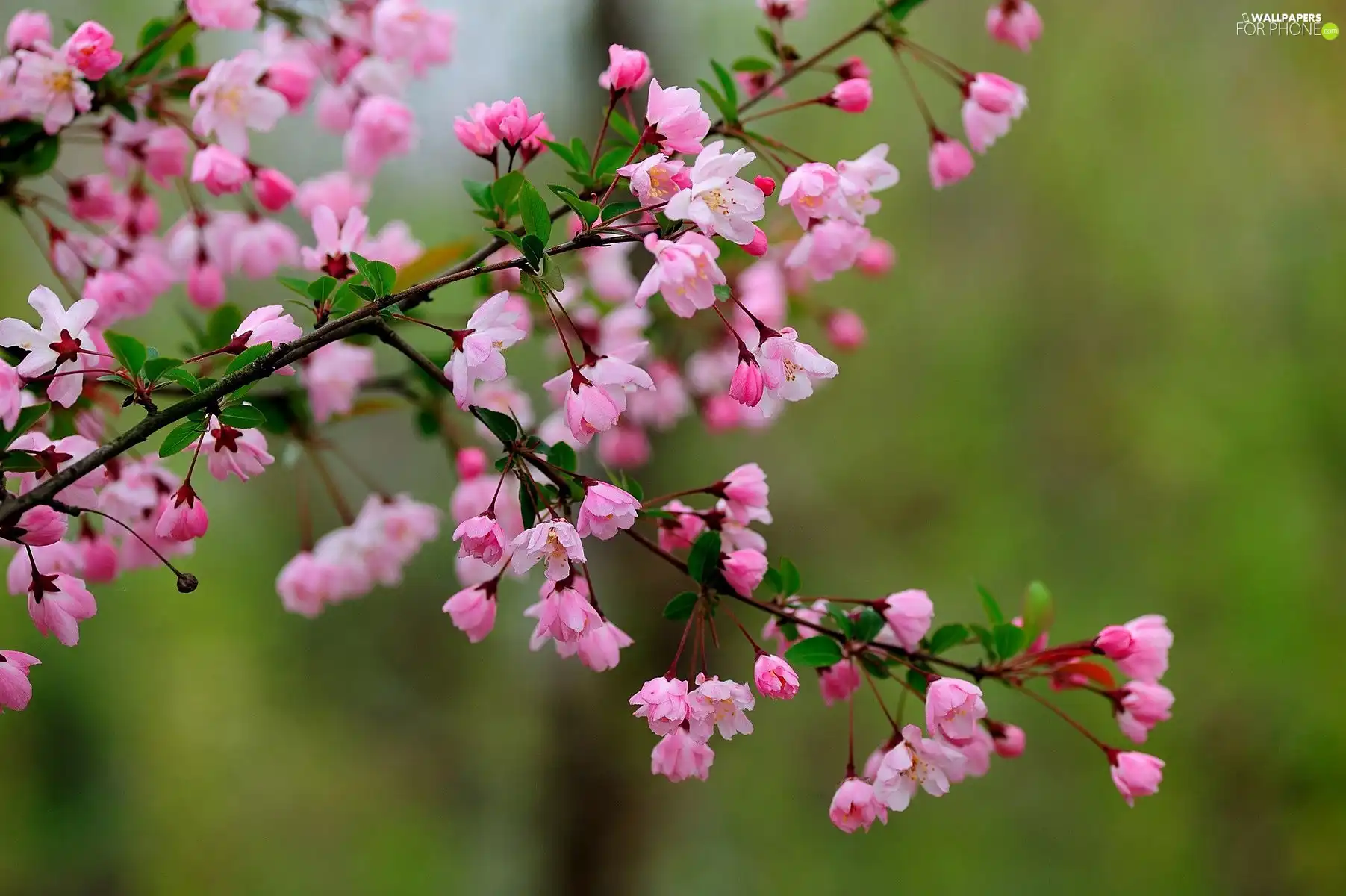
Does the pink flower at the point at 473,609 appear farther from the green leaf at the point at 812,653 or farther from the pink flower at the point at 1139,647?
the pink flower at the point at 1139,647

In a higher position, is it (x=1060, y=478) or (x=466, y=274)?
(x=466, y=274)

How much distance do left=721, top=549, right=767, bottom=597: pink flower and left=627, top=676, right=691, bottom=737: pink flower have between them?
0.26ft

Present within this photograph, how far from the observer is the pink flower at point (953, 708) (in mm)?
582

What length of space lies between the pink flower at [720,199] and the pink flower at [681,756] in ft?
1.01

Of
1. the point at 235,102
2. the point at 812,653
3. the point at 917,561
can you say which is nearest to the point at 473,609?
the point at 812,653

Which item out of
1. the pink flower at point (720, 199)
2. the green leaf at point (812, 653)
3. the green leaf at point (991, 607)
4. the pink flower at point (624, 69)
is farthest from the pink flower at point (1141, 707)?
the pink flower at point (624, 69)

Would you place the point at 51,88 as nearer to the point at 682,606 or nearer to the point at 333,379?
the point at 333,379

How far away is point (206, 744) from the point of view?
9.02 ft

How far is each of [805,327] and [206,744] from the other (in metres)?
2.16

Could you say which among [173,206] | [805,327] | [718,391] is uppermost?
[173,206]

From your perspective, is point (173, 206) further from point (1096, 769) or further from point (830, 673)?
point (1096, 769)

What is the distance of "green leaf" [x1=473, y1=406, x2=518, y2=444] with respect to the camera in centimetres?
58

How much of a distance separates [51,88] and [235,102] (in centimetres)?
13

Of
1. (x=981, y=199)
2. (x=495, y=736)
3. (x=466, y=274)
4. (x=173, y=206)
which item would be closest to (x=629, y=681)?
(x=495, y=736)
